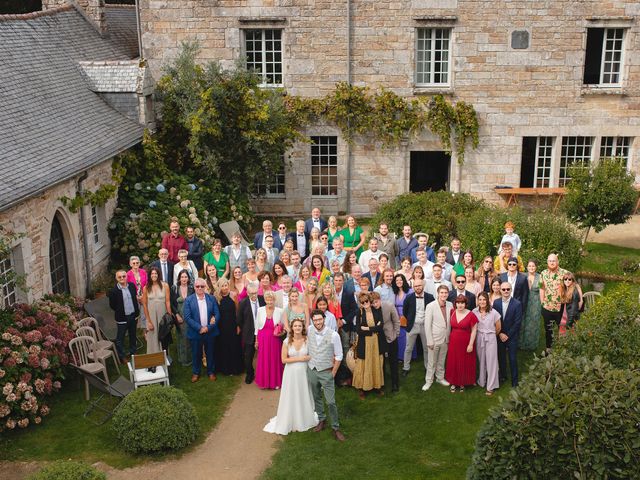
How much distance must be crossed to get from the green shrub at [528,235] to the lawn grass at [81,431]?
5.69 m

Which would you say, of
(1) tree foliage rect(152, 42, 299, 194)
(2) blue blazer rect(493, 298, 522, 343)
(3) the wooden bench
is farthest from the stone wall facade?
(3) the wooden bench

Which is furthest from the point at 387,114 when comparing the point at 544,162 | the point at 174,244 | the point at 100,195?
the point at 174,244

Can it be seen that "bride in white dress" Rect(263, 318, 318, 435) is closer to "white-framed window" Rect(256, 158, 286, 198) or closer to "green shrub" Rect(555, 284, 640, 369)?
"green shrub" Rect(555, 284, 640, 369)

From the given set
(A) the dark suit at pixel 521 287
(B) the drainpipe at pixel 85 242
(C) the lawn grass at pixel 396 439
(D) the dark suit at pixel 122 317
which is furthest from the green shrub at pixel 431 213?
(D) the dark suit at pixel 122 317

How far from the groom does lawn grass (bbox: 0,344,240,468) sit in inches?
69.3

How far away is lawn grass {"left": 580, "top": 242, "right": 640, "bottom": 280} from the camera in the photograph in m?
16.8

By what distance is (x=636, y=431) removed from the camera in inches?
274

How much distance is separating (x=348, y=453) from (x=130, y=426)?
2855mm

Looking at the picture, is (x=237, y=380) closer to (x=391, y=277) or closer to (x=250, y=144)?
(x=391, y=277)

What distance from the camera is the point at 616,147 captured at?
21734mm

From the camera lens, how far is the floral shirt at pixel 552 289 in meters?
11.8

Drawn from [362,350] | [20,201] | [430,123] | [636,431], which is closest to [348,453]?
[362,350]

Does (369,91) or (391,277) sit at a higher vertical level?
(369,91)

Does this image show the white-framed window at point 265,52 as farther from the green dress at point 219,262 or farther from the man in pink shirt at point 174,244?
the green dress at point 219,262
